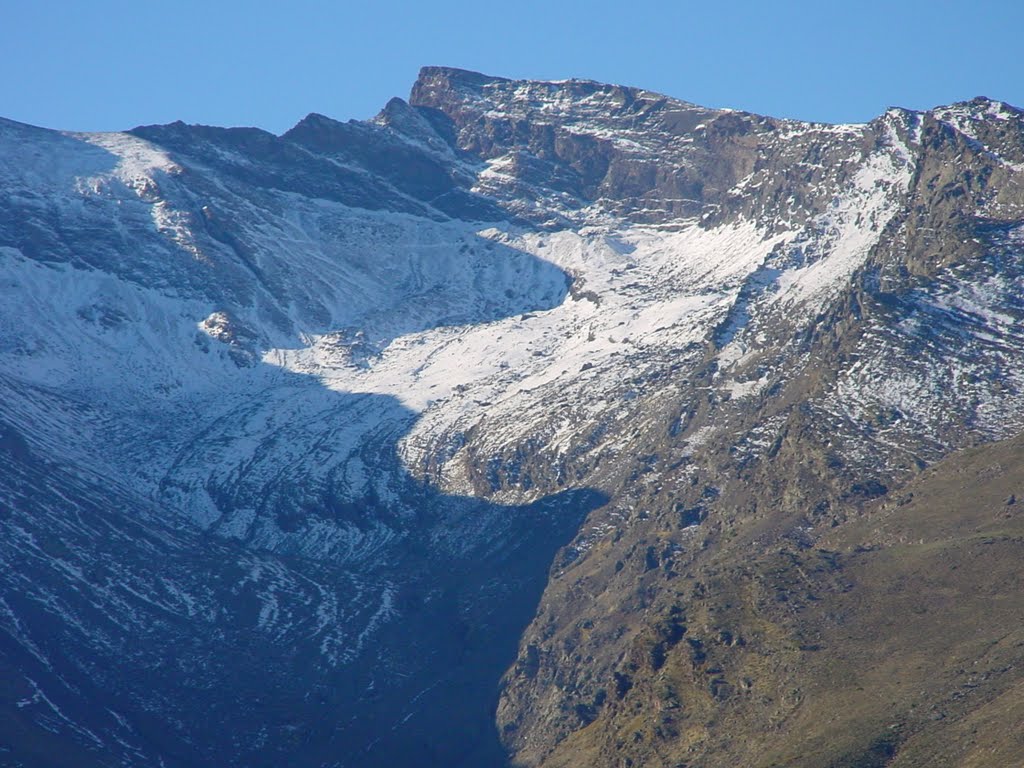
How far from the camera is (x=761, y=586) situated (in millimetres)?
194500

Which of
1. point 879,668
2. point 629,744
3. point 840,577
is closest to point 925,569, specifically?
point 840,577

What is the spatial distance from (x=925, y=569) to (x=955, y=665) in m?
26.7

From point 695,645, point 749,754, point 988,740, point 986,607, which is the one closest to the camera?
point 988,740

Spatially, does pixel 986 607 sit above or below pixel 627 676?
above

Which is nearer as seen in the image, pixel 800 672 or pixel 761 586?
pixel 800 672

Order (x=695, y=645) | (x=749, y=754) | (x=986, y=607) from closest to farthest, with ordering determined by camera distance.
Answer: (x=749, y=754)
(x=986, y=607)
(x=695, y=645)

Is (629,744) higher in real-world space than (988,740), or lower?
lower

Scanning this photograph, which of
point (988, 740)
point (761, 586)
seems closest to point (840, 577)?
point (761, 586)

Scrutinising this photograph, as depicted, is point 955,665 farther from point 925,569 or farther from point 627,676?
point 627,676

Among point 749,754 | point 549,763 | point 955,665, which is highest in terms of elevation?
point 955,665

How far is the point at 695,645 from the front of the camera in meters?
188

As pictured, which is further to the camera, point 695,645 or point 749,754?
point 695,645

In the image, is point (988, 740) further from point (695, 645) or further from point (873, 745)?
point (695, 645)

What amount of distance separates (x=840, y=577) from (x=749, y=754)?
116 feet
